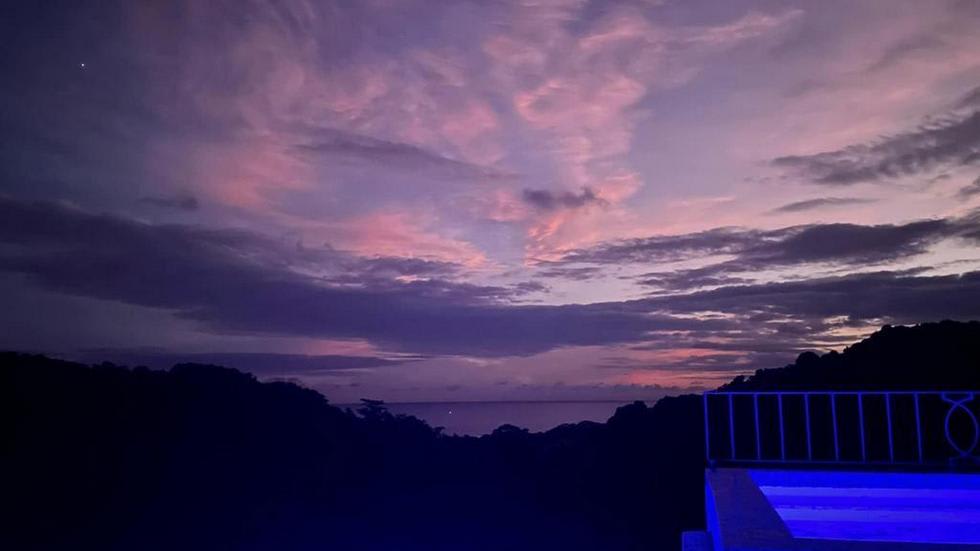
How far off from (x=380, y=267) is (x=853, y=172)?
23.6 ft

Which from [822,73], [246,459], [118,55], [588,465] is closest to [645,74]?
[822,73]

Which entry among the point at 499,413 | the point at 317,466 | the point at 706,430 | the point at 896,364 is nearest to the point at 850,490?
the point at 706,430

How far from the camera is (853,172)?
30.8 ft

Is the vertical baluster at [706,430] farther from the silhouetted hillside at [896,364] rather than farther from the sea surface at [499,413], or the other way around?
the sea surface at [499,413]

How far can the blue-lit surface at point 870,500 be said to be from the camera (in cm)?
521

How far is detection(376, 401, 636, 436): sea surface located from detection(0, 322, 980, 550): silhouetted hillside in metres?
0.28

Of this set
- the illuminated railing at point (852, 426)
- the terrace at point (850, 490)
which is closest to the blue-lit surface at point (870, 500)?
the terrace at point (850, 490)

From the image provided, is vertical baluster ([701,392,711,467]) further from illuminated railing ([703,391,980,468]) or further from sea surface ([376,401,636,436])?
sea surface ([376,401,636,436])

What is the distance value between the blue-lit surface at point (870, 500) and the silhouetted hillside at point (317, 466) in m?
6.56

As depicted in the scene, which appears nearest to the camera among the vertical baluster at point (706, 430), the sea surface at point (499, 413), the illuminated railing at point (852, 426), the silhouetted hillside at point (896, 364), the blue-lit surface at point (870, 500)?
the blue-lit surface at point (870, 500)

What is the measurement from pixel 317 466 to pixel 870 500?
10.4 meters

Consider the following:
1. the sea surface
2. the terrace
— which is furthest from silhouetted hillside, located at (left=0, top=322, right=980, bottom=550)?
the terrace

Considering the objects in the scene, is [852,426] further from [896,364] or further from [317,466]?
[317,466]

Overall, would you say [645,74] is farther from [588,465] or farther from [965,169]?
[588,465]
